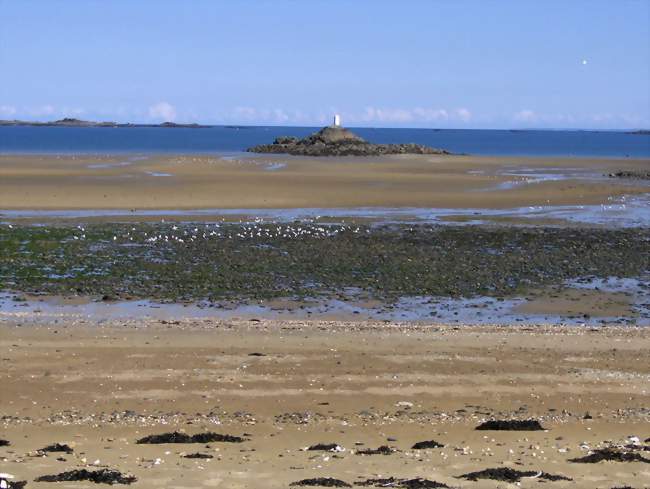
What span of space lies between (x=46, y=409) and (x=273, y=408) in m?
2.24

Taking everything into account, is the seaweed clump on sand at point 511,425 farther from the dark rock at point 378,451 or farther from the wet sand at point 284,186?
the wet sand at point 284,186

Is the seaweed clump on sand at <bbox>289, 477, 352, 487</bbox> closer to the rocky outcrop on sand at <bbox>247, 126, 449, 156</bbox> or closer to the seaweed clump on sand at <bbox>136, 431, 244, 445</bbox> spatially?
the seaweed clump on sand at <bbox>136, 431, 244, 445</bbox>

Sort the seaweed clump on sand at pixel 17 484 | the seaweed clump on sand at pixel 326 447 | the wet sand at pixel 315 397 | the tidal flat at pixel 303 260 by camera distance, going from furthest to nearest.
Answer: the tidal flat at pixel 303 260
the seaweed clump on sand at pixel 326 447
the wet sand at pixel 315 397
the seaweed clump on sand at pixel 17 484

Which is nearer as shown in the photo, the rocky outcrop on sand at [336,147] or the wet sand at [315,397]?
the wet sand at [315,397]

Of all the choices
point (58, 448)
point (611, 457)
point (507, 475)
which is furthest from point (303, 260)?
point (507, 475)

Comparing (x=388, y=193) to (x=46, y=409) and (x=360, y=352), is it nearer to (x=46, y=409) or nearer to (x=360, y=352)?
(x=360, y=352)

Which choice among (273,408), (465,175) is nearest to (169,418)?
(273,408)

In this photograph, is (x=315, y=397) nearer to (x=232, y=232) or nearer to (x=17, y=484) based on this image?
(x=17, y=484)

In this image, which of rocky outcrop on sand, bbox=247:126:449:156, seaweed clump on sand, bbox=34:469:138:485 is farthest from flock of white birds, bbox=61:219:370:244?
rocky outcrop on sand, bbox=247:126:449:156

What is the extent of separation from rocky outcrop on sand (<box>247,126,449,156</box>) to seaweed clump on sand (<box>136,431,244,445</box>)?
7019 centimetres

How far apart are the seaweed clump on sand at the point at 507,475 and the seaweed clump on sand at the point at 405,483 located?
0.35 meters

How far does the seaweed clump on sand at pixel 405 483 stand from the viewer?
6.84 metres

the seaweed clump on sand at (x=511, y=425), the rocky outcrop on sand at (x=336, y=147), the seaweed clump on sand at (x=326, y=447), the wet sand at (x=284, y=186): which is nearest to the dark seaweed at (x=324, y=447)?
the seaweed clump on sand at (x=326, y=447)

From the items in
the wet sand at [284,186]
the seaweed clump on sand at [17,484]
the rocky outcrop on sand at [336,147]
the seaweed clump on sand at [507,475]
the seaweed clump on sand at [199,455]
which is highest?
the rocky outcrop on sand at [336,147]
